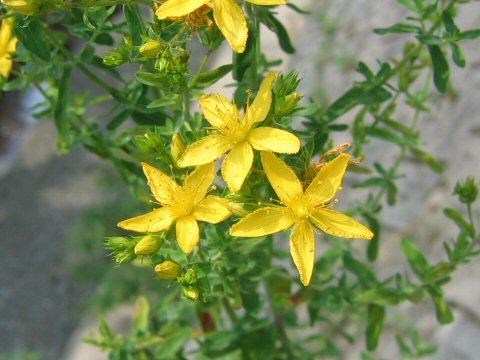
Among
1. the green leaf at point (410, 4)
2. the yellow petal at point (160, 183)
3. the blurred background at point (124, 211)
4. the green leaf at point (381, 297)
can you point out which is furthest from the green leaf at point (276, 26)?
the blurred background at point (124, 211)

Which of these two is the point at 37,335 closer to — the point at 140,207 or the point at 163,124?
the point at 140,207

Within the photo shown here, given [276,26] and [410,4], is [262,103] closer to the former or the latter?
[276,26]

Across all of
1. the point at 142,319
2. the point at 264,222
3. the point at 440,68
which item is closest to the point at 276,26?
the point at 440,68

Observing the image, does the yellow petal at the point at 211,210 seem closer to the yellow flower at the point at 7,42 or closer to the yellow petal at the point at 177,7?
the yellow petal at the point at 177,7

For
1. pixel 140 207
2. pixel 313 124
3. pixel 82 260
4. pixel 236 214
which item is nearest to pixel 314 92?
pixel 140 207

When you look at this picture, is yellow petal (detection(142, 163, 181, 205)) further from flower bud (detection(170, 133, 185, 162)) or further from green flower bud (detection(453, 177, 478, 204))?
green flower bud (detection(453, 177, 478, 204))
